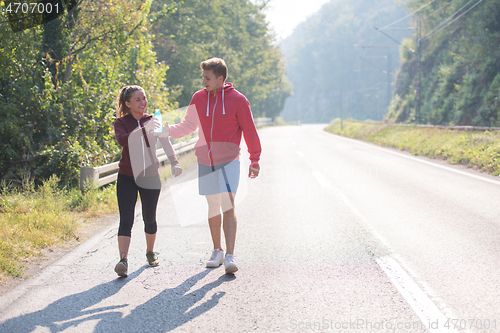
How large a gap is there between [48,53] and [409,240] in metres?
7.82

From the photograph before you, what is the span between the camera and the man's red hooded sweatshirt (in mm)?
4078

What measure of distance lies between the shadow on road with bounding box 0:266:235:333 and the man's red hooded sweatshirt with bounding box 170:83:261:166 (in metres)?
→ 1.28

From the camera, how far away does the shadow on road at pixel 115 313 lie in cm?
301

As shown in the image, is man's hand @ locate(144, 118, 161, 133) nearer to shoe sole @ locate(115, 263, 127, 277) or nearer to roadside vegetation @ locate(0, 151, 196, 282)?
shoe sole @ locate(115, 263, 127, 277)

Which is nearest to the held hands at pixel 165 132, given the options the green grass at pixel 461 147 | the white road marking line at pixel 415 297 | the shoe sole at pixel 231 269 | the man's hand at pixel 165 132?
the man's hand at pixel 165 132

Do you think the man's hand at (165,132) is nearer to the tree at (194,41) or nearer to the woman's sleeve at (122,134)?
the woman's sleeve at (122,134)

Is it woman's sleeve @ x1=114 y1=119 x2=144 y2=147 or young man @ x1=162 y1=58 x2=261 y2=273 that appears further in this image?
young man @ x1=162 y1=58 x2=261 y2=273

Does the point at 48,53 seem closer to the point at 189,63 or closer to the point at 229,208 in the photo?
the point at 229,208

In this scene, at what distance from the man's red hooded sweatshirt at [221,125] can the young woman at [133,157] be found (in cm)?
28

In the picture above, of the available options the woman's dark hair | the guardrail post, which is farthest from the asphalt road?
the woman's dark hair

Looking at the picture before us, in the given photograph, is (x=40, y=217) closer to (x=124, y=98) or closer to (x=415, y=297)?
(x=124, y=98)

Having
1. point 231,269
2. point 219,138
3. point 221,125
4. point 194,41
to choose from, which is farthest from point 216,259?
point 194,41

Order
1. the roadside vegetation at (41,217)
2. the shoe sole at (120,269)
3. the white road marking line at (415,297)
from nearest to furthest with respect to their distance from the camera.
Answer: the white road marking line at (415,297) < the shoe sole at (120,269) < the roadside vegetation at (41,217)

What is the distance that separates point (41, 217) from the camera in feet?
18.4
